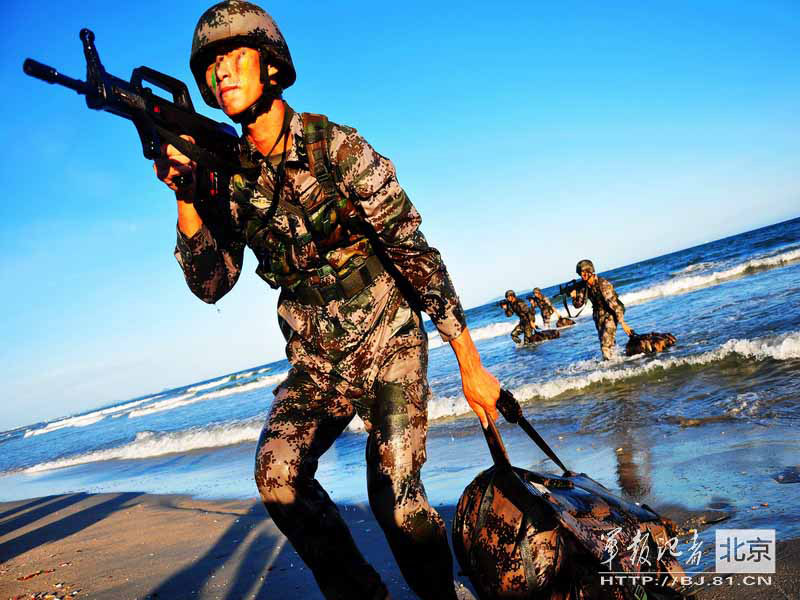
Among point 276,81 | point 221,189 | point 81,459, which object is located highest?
point 276,81

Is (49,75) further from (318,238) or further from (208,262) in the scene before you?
(318,238)

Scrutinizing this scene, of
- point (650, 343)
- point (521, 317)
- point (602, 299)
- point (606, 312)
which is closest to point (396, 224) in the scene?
point (650, 343)

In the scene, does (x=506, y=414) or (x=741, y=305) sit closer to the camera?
(x=506, y=414)

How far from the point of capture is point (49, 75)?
1.99 meters

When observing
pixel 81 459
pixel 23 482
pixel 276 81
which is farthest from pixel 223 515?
Result: pixel 81 459

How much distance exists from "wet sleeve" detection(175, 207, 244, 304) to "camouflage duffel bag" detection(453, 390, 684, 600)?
148 cm

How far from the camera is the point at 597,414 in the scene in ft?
23.0

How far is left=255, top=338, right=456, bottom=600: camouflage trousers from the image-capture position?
7.13ft

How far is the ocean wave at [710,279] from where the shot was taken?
2368 centimetres

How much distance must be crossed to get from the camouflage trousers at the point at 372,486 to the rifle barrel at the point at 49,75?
151 centimetres

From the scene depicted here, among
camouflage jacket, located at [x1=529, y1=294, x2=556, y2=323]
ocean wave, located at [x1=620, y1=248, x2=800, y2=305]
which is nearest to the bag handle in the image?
camouflage jacket, located at [x1=529, y1=294, x2=556, y2=323]

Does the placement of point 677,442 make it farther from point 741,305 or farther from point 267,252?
point 741,305

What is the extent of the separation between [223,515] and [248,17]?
515cm

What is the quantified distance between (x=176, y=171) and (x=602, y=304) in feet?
34.2
